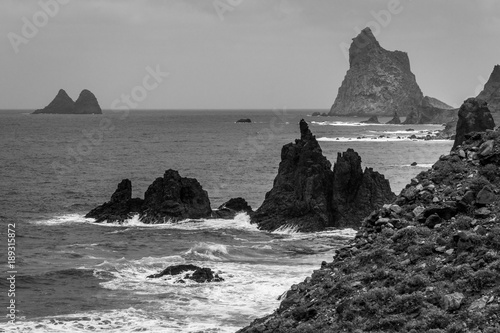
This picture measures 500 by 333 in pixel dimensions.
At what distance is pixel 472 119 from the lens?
2926 inches

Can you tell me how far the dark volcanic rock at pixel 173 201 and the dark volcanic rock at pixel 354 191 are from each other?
10107 mm

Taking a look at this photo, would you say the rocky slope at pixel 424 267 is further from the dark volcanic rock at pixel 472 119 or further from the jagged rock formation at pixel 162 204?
the dark volcanic rock at pixel 472 119

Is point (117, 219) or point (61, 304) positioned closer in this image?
point (61, 304)

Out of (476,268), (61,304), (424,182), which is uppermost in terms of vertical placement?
(424,182)

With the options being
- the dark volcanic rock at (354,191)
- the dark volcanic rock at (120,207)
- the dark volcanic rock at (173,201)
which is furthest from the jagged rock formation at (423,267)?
the dark volcanic rock at (120,207)

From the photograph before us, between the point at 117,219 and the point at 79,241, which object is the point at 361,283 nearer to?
the point at 79,241

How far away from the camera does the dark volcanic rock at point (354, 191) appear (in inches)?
1948

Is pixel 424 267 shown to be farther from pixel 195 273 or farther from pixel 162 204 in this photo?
pixel 162 204

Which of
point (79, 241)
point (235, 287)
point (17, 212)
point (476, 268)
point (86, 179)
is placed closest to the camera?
point (476, 268)

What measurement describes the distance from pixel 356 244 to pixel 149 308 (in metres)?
13.5

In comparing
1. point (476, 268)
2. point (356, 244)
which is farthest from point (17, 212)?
point (476, 268)

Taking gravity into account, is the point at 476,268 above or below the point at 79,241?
above

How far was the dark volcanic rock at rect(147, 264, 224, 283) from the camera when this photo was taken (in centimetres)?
3191

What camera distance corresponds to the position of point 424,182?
55.2 ft
